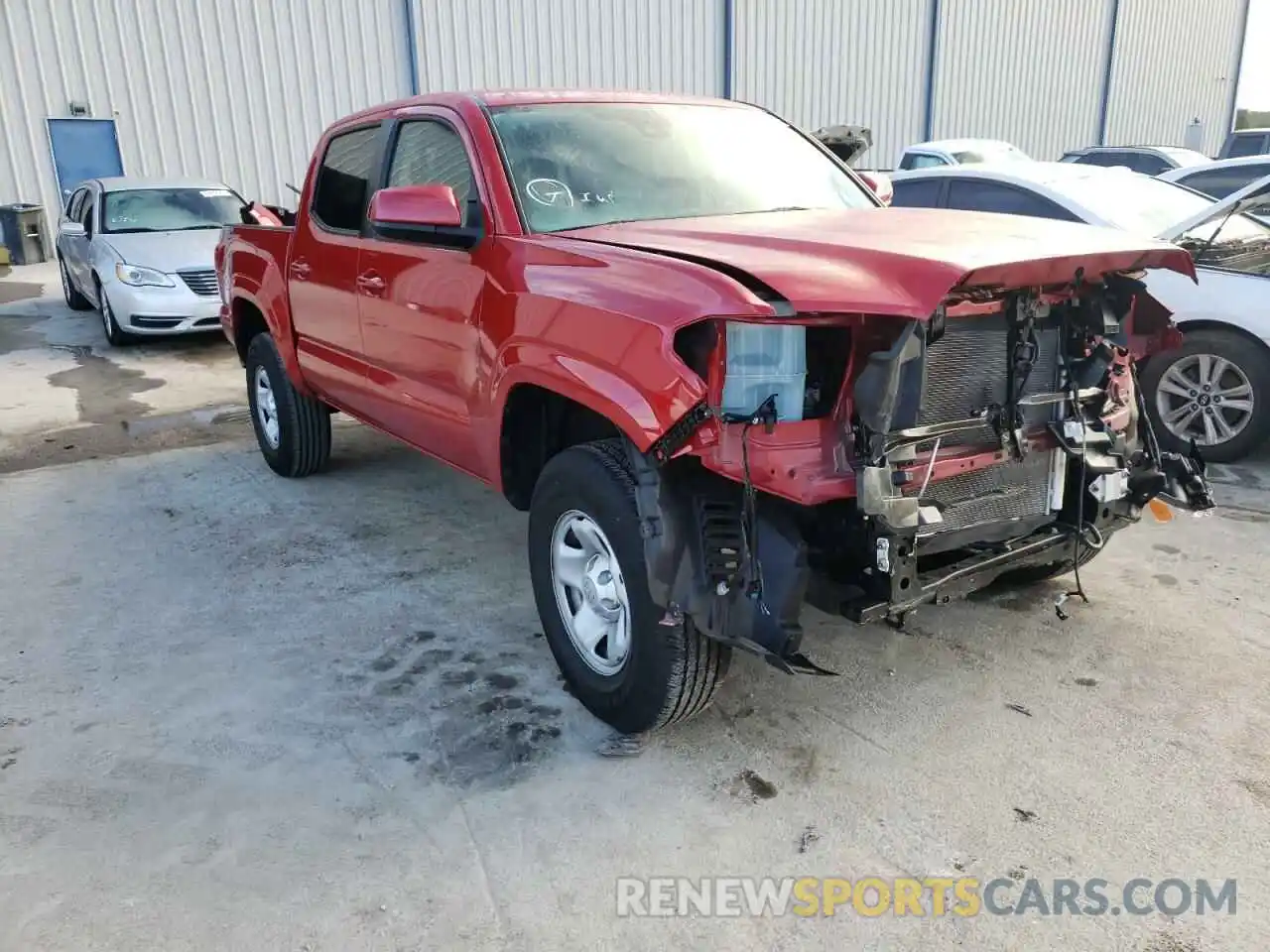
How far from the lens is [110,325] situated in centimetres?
1007

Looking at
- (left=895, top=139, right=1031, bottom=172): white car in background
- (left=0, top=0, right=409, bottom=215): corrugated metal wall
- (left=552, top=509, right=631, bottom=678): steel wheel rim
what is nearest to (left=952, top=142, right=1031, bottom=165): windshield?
(left=895, top=139, right=1031, bottom=172): white car in background

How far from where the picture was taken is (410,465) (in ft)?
20.0

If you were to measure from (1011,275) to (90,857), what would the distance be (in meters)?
2.85

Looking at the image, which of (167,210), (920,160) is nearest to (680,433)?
(167,210)

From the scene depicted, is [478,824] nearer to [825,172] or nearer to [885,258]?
[885,258]

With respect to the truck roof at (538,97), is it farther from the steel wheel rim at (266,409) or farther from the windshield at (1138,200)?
the windshield at (1138,200)

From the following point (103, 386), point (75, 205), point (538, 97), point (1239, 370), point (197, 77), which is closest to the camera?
point (538, 97)

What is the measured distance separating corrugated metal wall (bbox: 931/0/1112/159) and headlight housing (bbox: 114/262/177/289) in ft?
66.4

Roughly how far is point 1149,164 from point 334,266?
1563 cm

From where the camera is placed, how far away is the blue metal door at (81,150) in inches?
634

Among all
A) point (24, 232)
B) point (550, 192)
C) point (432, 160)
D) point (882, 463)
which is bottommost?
point (24, 232)

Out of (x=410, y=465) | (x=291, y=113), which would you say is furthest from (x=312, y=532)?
(x=291, y=113)

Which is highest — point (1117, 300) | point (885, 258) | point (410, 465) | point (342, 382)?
point (885, 258)

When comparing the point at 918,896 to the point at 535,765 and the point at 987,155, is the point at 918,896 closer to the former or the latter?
the point at 535,765
